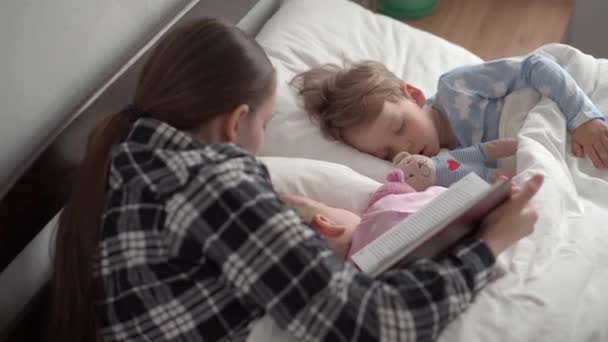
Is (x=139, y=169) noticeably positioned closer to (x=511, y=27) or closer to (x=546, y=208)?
(x=546, y=208)

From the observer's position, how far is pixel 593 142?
1.33 meters

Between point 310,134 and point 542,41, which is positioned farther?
point 542,41

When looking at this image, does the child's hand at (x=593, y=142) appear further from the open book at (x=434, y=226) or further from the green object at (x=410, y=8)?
the green object at (x=410, y=8)

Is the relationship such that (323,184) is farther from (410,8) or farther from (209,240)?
(410,8)

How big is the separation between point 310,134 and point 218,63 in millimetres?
554

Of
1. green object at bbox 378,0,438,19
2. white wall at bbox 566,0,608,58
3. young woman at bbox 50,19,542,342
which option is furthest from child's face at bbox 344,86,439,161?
white wall at bbox 566,0,608,58

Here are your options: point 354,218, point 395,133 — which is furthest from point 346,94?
point 354,218

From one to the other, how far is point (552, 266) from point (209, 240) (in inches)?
19.1

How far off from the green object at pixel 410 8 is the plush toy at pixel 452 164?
3.47ft

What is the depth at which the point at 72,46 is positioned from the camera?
1104 mm

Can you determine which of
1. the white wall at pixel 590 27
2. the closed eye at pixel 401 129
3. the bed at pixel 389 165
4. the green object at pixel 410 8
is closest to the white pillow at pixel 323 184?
the bed at pixel 389 165

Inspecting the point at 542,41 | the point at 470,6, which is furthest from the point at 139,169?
the point at 470,6

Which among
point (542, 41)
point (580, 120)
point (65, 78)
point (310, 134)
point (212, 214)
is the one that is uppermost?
point (65, 78)

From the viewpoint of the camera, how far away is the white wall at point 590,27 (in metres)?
2.32
